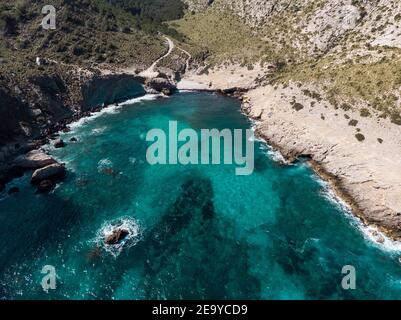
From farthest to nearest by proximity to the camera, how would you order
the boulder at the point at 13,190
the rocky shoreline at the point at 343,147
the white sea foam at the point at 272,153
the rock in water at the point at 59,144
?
the rock in water at the point at 59,144, the white sea foam at the point at 272,153, the boulder at the point at 13,190, the rocky shoreline at the point at 343,147

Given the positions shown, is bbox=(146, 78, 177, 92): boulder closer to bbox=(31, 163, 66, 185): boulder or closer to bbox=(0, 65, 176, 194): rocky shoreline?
bbox=(0, 65, 176, 194): rocky shoreline

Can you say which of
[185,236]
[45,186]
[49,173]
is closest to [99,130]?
[49,173]

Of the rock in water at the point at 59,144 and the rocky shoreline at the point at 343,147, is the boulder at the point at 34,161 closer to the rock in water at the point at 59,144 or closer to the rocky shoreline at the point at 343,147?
the rock in water at the point at 59,144

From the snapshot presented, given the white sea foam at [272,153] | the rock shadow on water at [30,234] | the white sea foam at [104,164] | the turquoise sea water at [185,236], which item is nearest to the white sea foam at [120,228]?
the turquoise sea water at [185,236]

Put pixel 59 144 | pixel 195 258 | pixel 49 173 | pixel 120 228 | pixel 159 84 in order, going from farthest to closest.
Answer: pixel 159 84 → pixel 59 144 → pixel 49 173 → pixel 120 228 → pixel 195 258

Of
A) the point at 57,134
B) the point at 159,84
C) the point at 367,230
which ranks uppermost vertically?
the point at 367,230

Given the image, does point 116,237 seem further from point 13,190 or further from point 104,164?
point 104,164

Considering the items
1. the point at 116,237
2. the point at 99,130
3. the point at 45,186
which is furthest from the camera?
the point at 99,130
